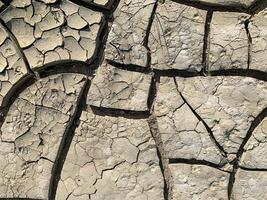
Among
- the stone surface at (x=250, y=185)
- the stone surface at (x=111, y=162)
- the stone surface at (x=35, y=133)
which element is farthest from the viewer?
the stone surface at (x=35, y=133)

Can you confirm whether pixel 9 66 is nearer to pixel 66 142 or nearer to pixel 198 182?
pixel 66 142

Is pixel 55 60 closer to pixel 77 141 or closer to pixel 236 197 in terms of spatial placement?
pixel 77 141

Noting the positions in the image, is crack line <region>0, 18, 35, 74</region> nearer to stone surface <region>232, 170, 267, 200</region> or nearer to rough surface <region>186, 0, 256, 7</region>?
rough surface <region>186, 0, 256, 7</region>

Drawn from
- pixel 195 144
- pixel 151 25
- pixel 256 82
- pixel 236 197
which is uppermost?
pixel 151 25

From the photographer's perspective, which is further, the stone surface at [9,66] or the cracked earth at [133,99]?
the stone surface at [9,66]

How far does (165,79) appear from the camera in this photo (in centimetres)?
298

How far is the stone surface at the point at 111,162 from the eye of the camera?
2.95 metres

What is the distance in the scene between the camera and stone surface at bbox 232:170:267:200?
2830 mm

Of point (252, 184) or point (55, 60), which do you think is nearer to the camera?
point (252, 184)

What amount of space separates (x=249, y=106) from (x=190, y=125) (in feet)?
0.81

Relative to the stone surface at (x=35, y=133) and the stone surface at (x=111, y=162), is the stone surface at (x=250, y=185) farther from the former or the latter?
the stone surface at (x=35, y=133)

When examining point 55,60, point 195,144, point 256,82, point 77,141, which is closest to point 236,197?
Result: point 195,144

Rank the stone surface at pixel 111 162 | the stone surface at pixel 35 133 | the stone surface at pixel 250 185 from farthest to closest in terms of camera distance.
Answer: the stone surface at pixel 35 133
the stone surface at pixel 111 162
the stone surface at pixel 250 185

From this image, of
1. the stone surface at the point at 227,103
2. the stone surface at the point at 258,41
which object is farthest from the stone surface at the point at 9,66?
the stone surface at the point at 258,41
